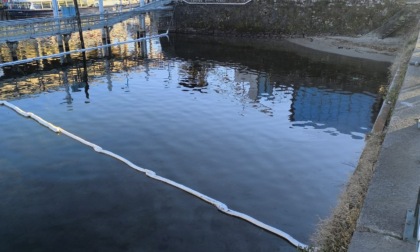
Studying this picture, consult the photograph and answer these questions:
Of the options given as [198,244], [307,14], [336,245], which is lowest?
[198,244]

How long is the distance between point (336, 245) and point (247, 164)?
4.88 meters

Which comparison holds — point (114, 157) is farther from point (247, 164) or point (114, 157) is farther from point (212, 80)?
point (212, 80)

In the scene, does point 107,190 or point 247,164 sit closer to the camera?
point 107,190

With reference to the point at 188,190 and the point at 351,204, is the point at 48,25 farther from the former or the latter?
the point at 351,204

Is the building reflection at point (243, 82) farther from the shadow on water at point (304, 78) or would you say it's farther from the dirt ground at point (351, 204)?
the dirt ground at point (351, 204)

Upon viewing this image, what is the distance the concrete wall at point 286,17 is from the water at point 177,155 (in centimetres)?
1427

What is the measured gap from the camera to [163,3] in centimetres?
4297

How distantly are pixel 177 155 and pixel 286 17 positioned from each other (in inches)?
1214

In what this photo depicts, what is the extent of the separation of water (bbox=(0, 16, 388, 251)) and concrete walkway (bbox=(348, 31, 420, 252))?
5.59ft

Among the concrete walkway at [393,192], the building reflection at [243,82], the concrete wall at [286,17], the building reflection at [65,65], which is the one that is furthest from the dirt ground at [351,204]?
the concrete wall at [286,17]

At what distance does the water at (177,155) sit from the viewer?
8.12 m

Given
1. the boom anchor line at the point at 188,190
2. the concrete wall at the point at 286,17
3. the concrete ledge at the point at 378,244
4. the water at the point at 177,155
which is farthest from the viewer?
the concrete wall at the point at 286,17

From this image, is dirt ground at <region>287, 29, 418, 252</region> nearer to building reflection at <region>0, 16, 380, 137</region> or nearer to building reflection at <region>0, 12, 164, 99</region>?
building reflection at <region>0, 16, 380, 137</region>

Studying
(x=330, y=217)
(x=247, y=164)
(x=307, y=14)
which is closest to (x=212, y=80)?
(x=247, y=164)
